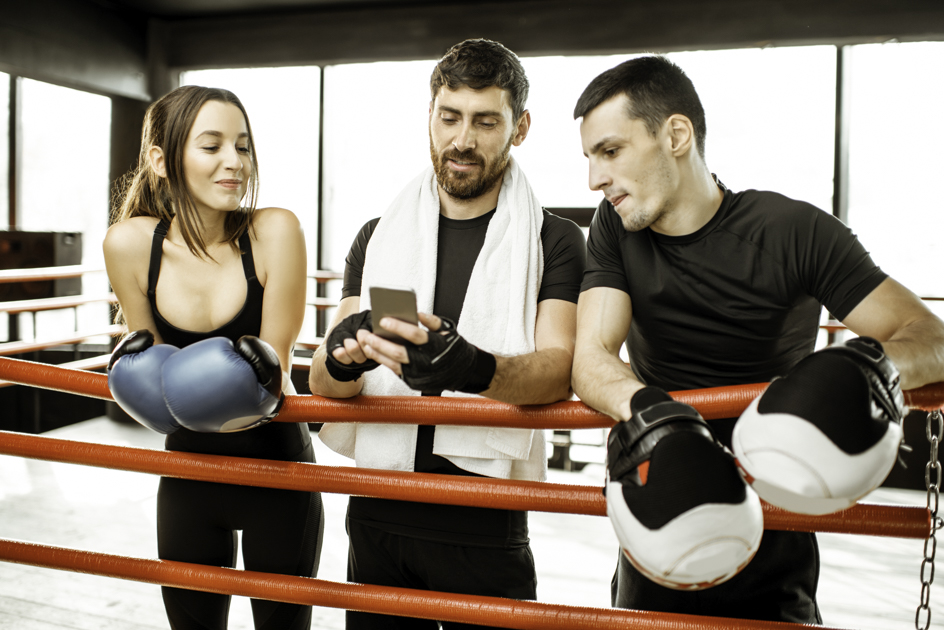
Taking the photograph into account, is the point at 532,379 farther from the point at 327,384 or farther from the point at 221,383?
the point at 221,383

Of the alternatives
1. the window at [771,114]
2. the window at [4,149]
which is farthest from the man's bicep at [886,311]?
the window at [4,149]

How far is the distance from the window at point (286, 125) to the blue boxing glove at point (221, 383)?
4.30 metres

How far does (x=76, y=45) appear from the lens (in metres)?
4.60

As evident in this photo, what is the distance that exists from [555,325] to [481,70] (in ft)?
1.66

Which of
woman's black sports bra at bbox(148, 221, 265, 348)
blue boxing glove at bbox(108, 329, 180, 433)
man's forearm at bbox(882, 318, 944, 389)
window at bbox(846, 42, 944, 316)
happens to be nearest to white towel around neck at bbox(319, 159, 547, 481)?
woman's black sports bra at bbox(148, 221, 265, 348)

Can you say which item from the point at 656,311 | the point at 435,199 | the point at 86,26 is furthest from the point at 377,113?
the point at 656,311

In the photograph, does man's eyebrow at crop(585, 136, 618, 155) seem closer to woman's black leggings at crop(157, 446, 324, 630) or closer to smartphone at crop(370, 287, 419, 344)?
smartphone at crop(370, 287, 419, 344)

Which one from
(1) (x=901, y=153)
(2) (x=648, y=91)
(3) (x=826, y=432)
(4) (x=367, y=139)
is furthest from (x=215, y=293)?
(1) (x=901, y=153)

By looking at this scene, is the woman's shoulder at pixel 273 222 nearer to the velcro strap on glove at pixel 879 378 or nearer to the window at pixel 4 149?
the velcro strap on glove at pixel 879 378

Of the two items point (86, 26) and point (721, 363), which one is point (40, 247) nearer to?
point (86, 26)

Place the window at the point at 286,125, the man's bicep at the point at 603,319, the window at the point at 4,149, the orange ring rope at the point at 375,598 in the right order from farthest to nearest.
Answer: the window at the point at 286,125
the window at the point at 4,149
the man's bicep at the point at 603,319
the orange ring rope at the point at 375,598

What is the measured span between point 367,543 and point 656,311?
72cm

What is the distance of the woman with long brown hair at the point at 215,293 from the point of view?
1.37 meters

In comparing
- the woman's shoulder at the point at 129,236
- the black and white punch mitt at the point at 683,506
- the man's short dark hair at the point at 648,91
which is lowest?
the black and white punch mitt at the point at 683,506
